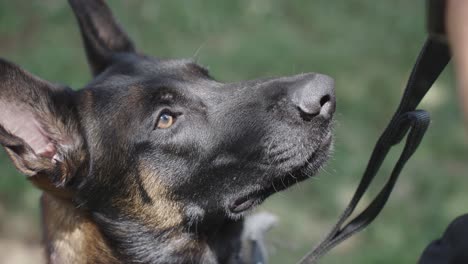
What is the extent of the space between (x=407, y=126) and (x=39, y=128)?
213 cm

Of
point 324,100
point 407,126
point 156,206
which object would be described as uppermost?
point 407,126

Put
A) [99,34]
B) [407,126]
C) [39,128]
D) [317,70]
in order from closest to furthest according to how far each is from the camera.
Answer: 1. [407,126]
2. [39,128]
3. [99,34]
4. [317,70]

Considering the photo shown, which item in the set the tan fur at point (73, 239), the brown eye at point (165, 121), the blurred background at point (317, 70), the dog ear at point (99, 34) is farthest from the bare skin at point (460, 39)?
the blurred background at point (317, 70)

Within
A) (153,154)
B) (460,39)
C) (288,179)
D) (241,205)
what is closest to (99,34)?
(153,154)

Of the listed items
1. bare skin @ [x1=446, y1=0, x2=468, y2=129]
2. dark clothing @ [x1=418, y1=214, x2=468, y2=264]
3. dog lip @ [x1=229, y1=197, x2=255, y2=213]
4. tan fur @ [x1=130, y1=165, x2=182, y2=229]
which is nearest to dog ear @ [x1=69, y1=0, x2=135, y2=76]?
tan fur @ [x1=130, y1=165, x2=182, y2=229]

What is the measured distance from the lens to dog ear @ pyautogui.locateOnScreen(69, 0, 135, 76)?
14.6 ft

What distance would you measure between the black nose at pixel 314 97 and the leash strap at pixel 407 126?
1.19 feet

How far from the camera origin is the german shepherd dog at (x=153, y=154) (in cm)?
360

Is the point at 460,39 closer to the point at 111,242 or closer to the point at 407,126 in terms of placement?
the point at 407,126

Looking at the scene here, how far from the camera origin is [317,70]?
814 centimetres

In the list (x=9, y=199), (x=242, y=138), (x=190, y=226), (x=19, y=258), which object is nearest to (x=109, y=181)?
(x=190, y=226)

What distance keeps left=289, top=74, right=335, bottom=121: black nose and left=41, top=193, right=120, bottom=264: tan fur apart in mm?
1493

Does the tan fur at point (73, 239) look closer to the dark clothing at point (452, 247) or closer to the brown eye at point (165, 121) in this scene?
the brown eye at point (165, 121)

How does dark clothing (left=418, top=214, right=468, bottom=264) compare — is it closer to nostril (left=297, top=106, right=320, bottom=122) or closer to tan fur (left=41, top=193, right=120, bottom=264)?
nostril (left=297, top=106, right=320, bottom=122)
